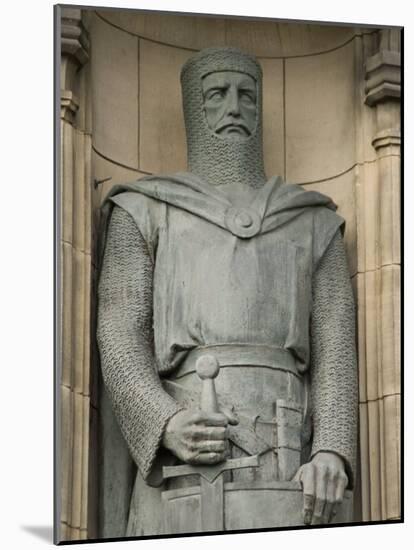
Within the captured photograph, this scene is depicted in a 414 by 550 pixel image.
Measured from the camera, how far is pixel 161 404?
38.0 ft

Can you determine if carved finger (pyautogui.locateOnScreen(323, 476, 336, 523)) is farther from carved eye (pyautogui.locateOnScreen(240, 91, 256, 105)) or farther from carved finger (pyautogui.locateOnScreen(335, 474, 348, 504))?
carved eye (pyautogui.locateOnScreen(240, 91, 256, 105))

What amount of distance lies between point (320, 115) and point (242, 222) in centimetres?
85

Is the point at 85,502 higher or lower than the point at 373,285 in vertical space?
lower

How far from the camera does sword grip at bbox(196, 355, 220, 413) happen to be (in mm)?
11570

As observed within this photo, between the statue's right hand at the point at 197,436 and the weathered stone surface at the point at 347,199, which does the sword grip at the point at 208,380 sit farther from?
the weathered stone surface at the point at 347,199

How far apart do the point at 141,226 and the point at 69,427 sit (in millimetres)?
996

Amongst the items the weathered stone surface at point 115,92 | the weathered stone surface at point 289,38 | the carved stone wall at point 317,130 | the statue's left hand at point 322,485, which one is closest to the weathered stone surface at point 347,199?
the carved stone wall at point 317,130

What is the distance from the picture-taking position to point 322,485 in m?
11.8

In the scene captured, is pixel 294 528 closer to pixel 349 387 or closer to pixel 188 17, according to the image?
pixel 349 387

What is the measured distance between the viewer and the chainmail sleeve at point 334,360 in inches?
469

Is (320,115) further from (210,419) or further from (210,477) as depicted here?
(210,477)

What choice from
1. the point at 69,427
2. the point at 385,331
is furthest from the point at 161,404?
the point at 385,331

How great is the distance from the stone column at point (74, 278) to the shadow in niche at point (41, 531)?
0.14 meters

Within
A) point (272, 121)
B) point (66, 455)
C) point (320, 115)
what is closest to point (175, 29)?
point (272, 121)
